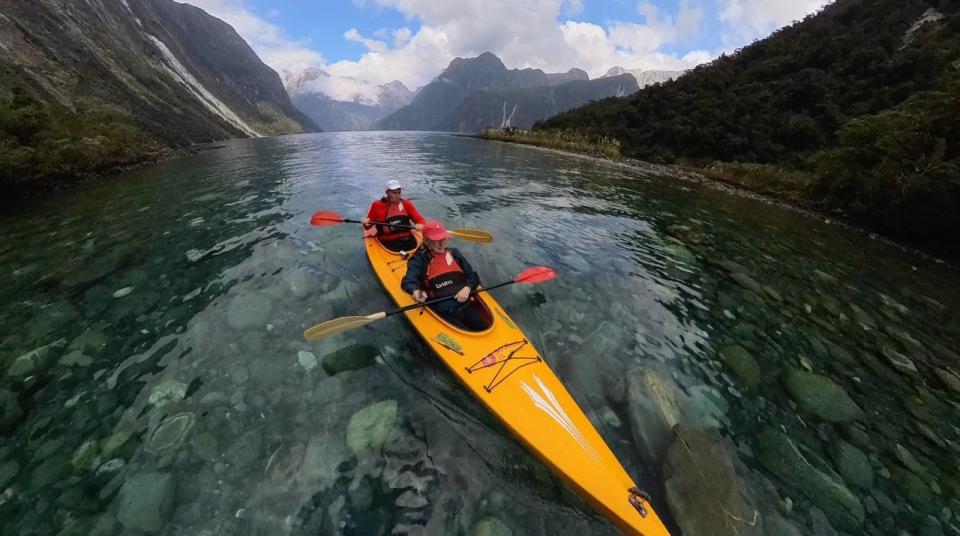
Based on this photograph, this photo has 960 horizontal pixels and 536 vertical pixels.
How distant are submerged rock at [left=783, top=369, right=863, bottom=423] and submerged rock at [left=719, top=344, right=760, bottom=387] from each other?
506mm

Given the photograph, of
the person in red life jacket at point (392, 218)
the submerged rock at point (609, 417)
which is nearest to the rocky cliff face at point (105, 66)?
the person in red life jacket at point (392, 218)

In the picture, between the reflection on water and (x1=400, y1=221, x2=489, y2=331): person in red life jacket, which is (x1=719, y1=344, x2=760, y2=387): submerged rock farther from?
(x1=400, y1=221, x2=489, y2=331): person in red life jacket

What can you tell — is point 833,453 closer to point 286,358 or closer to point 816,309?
point 816,309

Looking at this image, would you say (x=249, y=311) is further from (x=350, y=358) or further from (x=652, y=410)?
(x=652, y=410)

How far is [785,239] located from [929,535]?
1450cm

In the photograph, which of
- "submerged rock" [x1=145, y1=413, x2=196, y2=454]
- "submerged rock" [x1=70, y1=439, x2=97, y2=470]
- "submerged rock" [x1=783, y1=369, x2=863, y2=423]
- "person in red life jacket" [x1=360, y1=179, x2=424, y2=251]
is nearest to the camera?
"submerged rock" [x1=70, y1=439, x2=97, y2=470]

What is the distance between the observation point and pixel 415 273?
7844mm

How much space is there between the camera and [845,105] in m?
44.0

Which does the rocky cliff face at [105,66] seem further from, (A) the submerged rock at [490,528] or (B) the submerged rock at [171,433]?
(A) the submerged rock at [490,528]

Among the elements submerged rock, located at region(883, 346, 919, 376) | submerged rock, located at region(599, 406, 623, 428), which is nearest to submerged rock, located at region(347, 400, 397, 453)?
submerged rock, located at region(599, 406, 623, 428)

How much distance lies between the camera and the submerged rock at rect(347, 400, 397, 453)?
17.7 feet

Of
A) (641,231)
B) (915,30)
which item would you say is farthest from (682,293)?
(915,30)

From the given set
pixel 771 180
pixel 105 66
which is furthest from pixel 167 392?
pixel 105 66

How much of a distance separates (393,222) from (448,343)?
19.8ft
